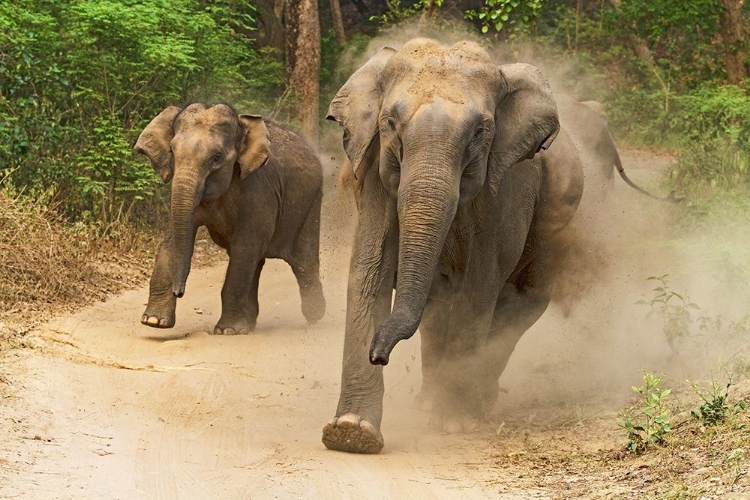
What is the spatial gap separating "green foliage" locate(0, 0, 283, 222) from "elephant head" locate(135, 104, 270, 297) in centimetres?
176

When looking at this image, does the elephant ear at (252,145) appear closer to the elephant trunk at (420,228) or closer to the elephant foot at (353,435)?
the elephant foot at (353,435)

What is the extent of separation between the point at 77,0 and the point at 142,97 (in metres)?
1.46

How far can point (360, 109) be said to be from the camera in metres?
7.69

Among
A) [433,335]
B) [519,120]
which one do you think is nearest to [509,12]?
[433,335]

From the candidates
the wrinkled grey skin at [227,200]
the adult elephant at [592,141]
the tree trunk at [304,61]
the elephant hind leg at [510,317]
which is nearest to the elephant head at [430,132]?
the elephant hind leg at [510,317]

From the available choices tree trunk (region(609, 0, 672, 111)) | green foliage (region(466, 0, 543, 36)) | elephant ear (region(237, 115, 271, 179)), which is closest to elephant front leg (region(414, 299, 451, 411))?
elephant ear (region(237, 115, 271, 179))

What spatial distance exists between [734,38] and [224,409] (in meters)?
16.4

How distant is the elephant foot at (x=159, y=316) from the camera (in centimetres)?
1141

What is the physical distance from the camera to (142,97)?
623 inches

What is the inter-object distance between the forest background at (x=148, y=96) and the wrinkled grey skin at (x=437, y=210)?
4179 millimetres

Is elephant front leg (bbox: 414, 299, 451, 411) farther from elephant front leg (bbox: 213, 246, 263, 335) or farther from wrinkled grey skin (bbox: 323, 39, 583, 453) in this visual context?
elephant front leg (bbox: 213, 246, 263, 335)

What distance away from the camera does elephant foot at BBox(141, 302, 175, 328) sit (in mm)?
11414

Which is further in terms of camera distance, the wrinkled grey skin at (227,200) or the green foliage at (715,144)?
the green foliage at (715,144)

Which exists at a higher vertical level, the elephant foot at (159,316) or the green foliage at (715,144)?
the green foliage at (715,144)
